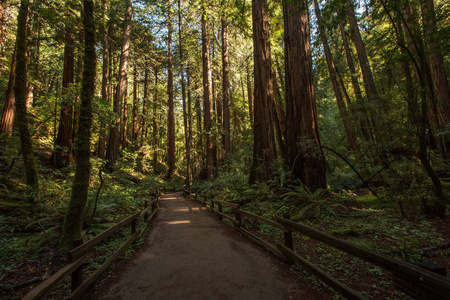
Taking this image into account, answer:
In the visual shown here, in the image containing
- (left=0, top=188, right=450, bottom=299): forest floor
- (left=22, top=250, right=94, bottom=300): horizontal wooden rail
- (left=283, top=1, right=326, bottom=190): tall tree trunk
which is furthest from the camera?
(left=283, top=1, right=326, bottom=190): tall tree trunk

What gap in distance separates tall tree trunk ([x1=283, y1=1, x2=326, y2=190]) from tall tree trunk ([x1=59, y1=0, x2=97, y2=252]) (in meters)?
5.94

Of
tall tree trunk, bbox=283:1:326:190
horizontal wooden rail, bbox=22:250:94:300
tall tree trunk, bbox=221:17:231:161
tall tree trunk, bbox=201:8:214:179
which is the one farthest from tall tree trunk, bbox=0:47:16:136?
tall tree trunk, bbox=221:17:231:161

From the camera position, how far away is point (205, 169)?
1878 centimetres

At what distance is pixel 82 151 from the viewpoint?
14.5 feet

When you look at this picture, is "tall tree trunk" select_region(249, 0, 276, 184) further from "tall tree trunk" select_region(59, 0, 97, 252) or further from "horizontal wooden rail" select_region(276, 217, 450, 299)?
"horizontal wooden rail" select_region(276, 217, 450, 299)

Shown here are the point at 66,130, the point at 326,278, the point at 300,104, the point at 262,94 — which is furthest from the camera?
the point at 66,130

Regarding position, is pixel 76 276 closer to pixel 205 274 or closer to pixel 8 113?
pixel 205 274

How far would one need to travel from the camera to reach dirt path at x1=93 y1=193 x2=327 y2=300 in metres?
3.04

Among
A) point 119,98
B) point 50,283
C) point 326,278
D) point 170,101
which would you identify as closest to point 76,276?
point 50,283

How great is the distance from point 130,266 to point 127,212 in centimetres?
478

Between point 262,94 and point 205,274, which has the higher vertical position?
point 262,94

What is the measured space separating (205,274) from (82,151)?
11.8 ft

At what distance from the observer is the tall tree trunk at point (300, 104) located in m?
7.04

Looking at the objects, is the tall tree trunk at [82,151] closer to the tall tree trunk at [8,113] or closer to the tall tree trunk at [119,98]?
the tall tree trunk at [8,113]
